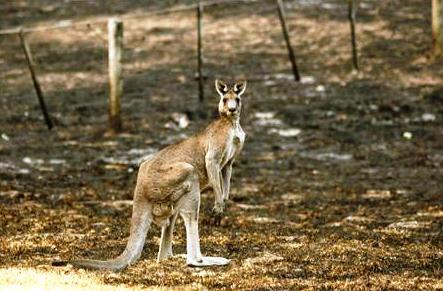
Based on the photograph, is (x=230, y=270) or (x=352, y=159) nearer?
(x=230, y=270)

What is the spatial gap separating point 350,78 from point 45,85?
658 cm

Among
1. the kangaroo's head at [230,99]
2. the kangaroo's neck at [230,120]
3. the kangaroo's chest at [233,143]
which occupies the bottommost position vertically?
the kangaroo's chest at [233,143]

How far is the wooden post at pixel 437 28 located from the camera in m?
19.6

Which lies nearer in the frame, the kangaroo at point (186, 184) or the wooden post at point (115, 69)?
the kangaroo at point (186, 184)

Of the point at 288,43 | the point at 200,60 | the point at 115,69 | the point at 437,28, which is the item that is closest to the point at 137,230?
the point at 115,69

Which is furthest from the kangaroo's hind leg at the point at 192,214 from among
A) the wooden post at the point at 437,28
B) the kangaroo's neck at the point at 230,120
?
the wooden post at the point at 437,28

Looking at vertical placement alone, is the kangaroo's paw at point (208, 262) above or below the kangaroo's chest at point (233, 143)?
below

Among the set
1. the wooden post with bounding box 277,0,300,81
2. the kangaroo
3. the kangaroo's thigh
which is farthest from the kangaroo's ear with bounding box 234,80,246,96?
the wooden post with bounding box 277,0,300,81

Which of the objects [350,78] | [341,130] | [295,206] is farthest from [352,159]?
[350,78]

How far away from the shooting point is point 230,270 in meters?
8.45

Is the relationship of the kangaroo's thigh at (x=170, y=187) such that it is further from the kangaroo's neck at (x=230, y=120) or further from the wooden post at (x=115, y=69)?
the wooden post at (x=115, y=69)

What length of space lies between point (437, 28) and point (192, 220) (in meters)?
12.8

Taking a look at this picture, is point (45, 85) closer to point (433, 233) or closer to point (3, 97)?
point (3, 97)

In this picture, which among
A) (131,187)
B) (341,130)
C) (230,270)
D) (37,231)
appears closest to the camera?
(230,270)
